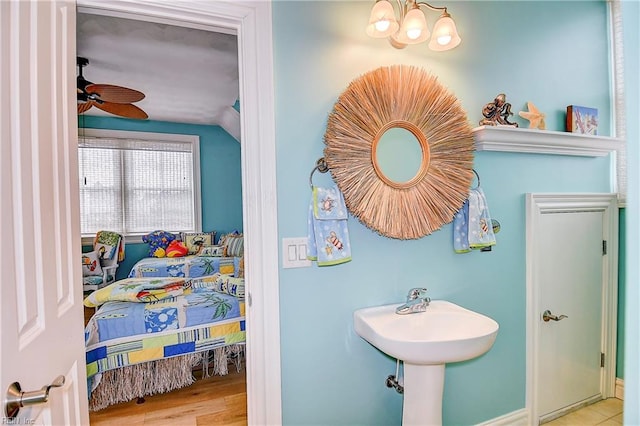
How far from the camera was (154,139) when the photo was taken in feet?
16.6

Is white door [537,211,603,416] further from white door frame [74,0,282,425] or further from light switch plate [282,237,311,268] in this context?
white door frame [74,0,282,425]

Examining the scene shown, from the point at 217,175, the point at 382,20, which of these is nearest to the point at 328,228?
the point at 382,20

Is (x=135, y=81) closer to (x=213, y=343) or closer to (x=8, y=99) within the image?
(x=213, y=343)

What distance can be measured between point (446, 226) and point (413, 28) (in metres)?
0.93

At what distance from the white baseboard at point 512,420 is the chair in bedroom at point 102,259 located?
14.6ft

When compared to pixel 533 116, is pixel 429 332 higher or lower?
lower

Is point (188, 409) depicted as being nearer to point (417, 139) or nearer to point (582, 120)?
point (417, 139)

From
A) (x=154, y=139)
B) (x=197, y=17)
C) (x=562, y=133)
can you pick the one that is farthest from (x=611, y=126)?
(x=154, y=139)

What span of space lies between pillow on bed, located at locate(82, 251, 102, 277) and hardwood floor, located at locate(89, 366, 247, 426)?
261 cm

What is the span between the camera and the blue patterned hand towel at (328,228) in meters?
1.35

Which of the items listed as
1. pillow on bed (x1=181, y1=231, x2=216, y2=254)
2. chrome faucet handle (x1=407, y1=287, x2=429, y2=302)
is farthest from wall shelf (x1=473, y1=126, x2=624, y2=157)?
pillow on bed (x1=181, y1=231, x2=216, y2=254)

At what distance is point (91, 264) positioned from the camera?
14.0 feet

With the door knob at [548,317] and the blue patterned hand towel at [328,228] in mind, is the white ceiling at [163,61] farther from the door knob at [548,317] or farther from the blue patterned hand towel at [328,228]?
the door knob at [548,317]

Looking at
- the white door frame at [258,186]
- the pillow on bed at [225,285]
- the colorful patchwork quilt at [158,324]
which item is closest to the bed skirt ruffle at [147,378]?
the colorful patchwork quilt at [158,324]
